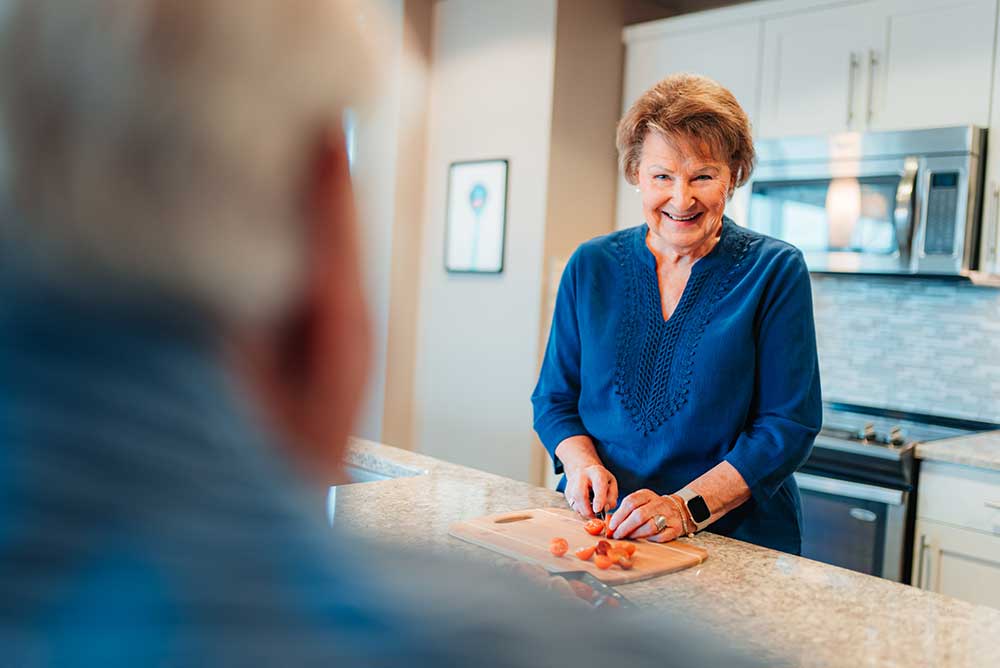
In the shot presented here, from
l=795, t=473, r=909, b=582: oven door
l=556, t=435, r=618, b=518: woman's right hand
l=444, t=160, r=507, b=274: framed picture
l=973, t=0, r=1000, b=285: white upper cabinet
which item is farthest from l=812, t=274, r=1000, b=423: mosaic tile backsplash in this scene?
l=556, t=435, r=618, b=518: woman's right hand

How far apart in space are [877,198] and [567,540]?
229cm

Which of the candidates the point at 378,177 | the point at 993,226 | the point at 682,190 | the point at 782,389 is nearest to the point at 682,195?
the point at 682,190

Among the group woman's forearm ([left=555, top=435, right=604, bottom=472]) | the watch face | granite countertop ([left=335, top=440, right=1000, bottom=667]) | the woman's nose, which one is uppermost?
the woman's nose

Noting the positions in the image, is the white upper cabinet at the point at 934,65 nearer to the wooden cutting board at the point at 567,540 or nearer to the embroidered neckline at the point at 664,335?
the embroidered neckline at the point at 664,335

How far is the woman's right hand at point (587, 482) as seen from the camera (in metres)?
1.48

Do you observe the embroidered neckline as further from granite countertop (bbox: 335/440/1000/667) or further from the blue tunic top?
granite countertop (bbox: 335/440/1000/667)

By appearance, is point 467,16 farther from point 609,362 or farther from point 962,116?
point 609,362

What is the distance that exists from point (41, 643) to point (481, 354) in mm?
3861

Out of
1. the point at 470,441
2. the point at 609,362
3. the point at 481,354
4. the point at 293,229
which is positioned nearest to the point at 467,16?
the point at 481,354

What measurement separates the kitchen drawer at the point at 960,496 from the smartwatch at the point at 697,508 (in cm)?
160

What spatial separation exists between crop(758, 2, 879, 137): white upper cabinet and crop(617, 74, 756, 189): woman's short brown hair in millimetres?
1851

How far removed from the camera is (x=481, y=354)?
159 inches

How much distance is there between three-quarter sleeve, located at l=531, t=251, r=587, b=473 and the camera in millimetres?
1742

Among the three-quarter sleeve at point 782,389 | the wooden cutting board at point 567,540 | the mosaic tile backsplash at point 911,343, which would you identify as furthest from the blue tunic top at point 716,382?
the mosaic tile backsplash at point 911,343
